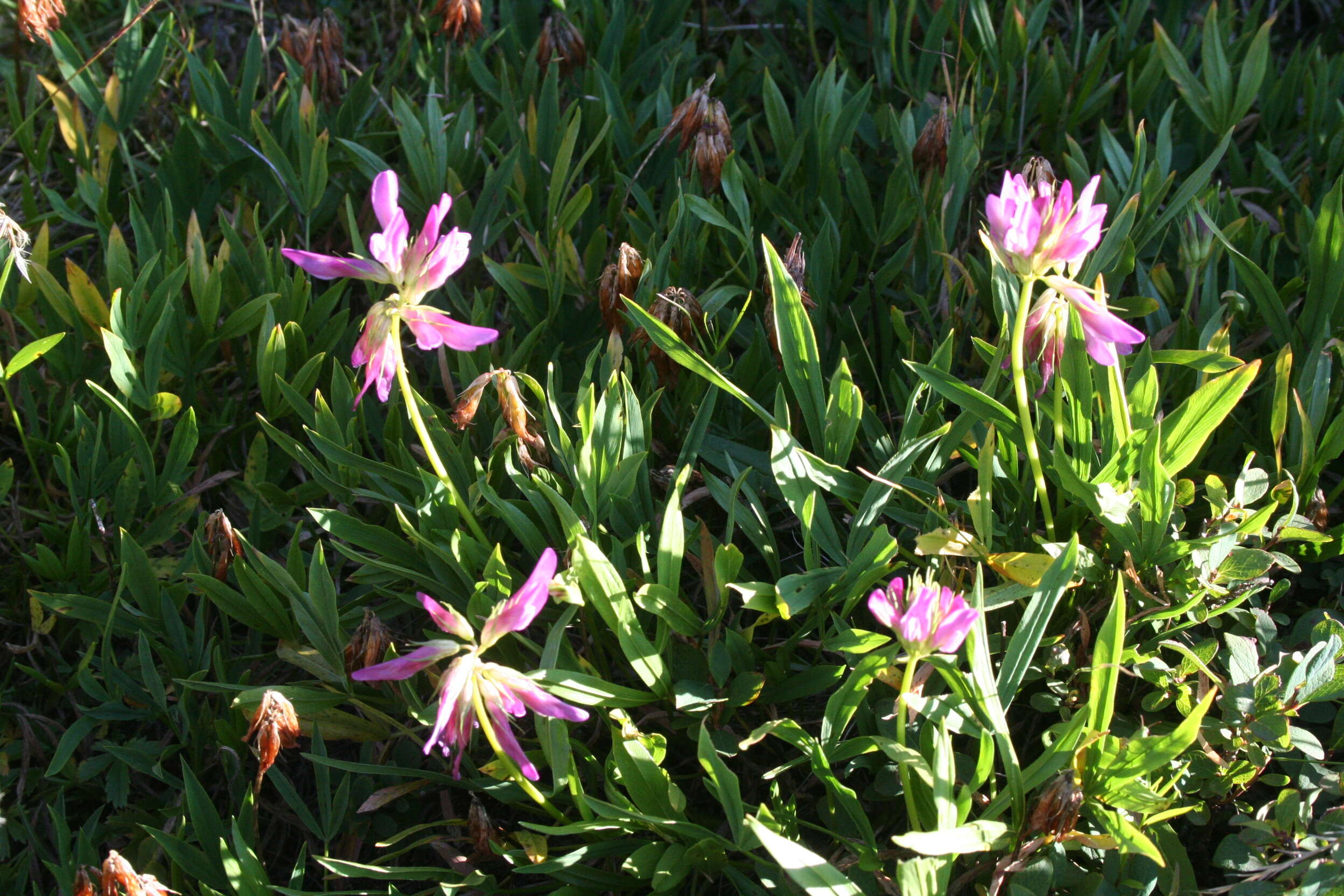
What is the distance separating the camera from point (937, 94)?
2441mm

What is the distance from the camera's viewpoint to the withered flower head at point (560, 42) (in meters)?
2.29

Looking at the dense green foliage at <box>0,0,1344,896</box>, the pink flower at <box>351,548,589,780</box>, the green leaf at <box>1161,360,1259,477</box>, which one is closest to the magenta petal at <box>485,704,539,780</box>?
the pink flower at <box>351,548,589,780</box>

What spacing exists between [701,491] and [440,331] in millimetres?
539

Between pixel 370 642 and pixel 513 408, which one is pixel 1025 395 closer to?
pixel 513 408

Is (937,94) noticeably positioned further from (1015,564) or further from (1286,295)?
(1015,564)

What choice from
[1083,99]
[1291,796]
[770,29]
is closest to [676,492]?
[1291,796]

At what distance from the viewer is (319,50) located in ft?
7.51

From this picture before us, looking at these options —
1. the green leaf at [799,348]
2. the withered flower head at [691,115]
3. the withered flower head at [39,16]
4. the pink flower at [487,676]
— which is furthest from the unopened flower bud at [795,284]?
the withered flower head at [39,16]

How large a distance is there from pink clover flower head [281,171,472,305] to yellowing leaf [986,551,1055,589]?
76 centimetres

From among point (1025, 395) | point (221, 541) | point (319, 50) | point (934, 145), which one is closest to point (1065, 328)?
point (1025, 395)

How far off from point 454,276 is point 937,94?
112 centimetres

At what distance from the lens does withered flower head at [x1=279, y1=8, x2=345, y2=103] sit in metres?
2.27

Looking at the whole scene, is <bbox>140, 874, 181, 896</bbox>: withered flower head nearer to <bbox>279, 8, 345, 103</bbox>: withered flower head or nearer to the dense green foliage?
the dense green foliage

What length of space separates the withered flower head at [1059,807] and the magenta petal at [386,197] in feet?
3.07
